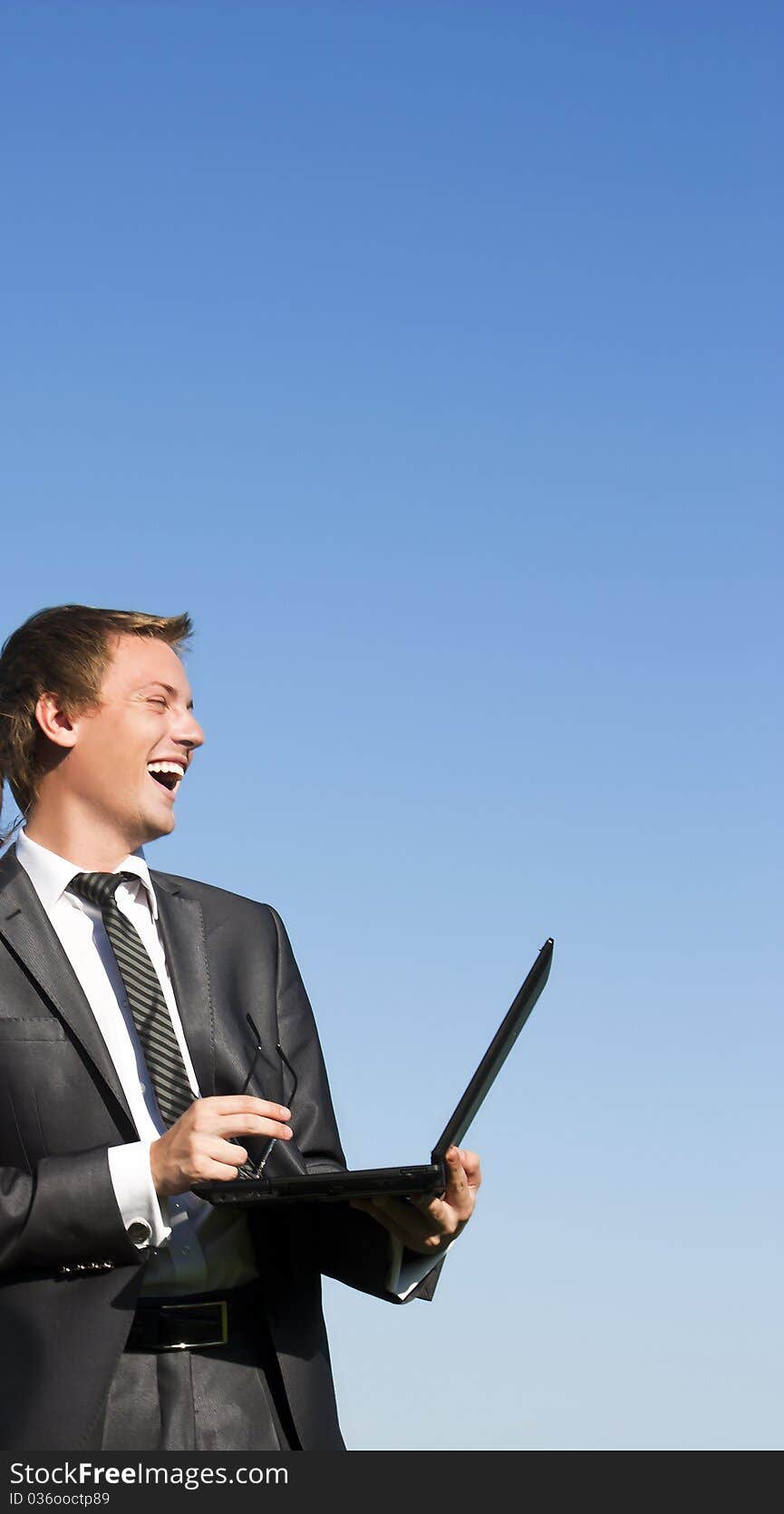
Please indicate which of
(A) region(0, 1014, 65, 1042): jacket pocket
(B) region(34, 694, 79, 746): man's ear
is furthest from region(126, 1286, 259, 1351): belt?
(B) region(34, 694, 79, 746): man's ear

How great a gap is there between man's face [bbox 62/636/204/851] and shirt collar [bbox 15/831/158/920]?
89mm

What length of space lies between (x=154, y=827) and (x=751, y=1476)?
9.44 ft

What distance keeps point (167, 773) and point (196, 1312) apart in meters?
1.81

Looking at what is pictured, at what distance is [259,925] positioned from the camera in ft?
19.7

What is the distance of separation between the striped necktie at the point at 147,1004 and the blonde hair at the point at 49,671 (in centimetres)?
60

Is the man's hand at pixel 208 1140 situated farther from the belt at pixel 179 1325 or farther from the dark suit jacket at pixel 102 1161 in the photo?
the belt at pixel 179 1325

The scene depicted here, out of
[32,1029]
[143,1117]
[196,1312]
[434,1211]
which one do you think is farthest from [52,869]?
[434,1211]

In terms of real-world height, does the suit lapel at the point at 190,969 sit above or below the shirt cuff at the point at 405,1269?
above

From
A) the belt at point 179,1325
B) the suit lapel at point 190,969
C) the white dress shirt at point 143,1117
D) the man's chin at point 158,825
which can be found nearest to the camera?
the white dress shirt at point 143,1117

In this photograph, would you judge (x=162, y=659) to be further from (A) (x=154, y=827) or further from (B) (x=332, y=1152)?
(B) (x=332, y=1152)

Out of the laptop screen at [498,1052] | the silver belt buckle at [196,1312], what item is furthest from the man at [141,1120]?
the laptop screen at [498,1052]

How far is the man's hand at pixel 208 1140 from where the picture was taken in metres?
4.66

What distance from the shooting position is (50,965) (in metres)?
5.30

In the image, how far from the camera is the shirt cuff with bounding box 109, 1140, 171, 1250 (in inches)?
189
